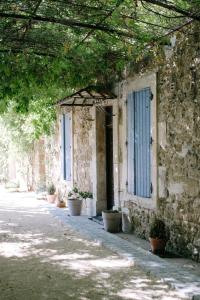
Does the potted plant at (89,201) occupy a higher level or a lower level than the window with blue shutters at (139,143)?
lower

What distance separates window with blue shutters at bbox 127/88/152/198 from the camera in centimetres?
744

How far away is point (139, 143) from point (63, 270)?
2757 millimetres

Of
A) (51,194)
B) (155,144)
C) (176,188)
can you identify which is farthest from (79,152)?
(176,188)

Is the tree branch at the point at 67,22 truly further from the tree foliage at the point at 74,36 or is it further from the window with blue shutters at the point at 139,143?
the window with blue shutters at the point at 139,143

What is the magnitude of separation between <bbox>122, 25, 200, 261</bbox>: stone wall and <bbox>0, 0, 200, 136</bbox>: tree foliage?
43 cm

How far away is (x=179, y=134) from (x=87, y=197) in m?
4.34

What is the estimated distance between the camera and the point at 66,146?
12219mm

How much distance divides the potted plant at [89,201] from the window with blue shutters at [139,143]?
85.1 inches

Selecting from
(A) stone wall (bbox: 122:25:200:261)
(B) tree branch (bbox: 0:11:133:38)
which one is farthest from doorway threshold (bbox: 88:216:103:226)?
(B) tree branch (bbox: 0:11:133:38)

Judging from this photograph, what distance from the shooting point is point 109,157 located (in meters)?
10.1

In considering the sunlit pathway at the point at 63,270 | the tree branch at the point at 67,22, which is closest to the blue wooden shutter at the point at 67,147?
the sunlit pathway at the point at 63,270

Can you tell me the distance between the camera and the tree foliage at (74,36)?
504 centimetres

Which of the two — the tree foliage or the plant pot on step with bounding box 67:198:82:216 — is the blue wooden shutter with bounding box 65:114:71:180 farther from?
the tree foliage

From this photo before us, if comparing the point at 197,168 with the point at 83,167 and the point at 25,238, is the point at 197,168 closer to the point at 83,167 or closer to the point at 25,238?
the point at 25,238
